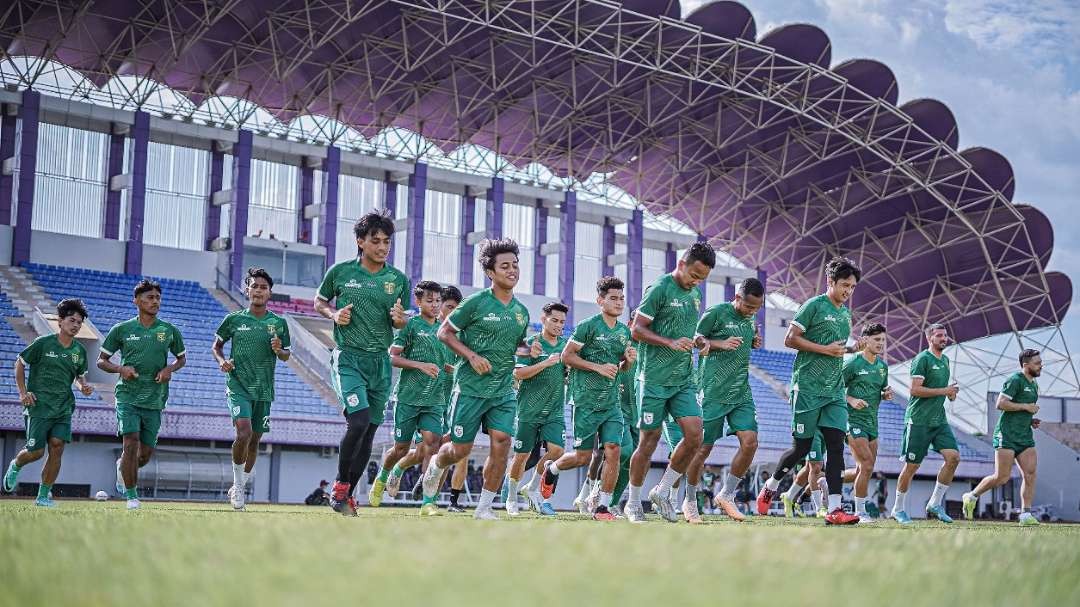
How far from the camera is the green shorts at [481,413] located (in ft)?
33.7

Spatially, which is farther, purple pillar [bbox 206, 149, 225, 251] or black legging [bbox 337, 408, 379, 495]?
purple pillar [bbox 206, 149, 225, 251]

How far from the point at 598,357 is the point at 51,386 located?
6196 mm

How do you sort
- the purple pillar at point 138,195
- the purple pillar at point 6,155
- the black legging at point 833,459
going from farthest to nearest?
the purple pillar at point 138,195, the purple pillar at point 6,155, the black legging at point 833,459

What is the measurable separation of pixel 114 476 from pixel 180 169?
15950 mm

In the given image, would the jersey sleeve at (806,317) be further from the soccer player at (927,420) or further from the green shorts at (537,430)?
the soccer player at (927,420)

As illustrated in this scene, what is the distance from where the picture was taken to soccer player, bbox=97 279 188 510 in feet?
42.3

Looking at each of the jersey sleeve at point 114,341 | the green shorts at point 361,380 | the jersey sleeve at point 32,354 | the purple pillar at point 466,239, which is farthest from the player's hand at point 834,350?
the purple pillar at point 466,239

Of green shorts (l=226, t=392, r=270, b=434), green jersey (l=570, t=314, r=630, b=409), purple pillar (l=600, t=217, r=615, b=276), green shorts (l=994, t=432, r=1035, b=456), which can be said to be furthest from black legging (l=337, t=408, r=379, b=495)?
purple pillar (l=600, t=217, r=615, b=276)

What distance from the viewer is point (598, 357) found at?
13.1 metres

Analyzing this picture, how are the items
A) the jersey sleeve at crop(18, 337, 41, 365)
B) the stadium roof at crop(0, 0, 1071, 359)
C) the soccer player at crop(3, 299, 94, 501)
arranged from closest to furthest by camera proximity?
the soccer player at crop(3, 299, 94, 501) < the jersey sleeve at crop(18, 337, 41, 365) < the stadium roof at crop(0, 0, 1071, 359)

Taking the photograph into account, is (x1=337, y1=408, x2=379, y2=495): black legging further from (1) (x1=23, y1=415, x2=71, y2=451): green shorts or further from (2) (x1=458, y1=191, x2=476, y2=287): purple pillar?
(2) (x1=458, y1=191, x2=476, y2=287): purple pillar

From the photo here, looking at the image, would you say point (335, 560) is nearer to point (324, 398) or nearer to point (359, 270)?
point (359, 270)

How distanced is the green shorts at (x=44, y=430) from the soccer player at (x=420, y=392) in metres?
3.57

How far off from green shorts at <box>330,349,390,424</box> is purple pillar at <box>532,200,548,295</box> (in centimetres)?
3554
